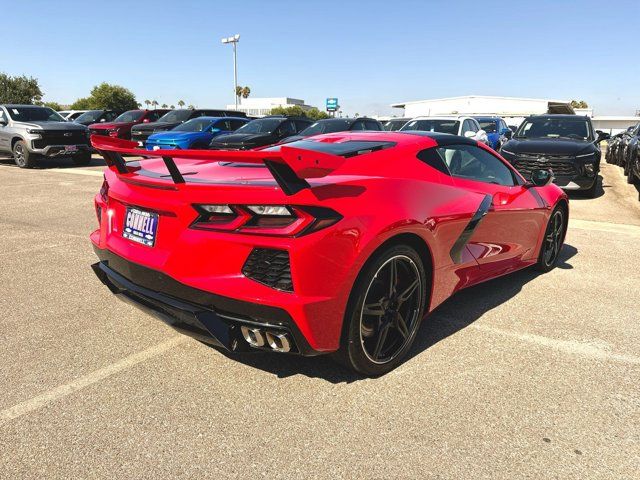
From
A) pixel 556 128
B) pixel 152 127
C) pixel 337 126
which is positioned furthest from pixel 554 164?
pixel 152 127

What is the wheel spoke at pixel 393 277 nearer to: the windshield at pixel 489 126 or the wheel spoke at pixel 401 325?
the wheel spoke at pixel 401 325

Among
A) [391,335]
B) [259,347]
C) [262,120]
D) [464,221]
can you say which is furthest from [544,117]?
[259,347]

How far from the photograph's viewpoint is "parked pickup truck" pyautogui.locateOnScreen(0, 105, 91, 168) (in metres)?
13.5

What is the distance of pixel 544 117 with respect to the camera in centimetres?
1163

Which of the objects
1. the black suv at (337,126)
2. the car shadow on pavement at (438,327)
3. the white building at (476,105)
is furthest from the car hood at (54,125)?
the white building at (476,105)

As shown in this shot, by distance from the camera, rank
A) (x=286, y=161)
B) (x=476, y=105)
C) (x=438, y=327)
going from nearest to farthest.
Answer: (x=286, y=161) < (x=438, y=327) < (x=476, y=105)

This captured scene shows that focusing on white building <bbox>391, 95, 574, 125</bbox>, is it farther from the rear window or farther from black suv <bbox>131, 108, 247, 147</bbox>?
the rear window

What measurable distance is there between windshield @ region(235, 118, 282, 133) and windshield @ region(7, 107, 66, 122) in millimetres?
5531

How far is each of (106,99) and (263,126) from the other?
61.3 metres

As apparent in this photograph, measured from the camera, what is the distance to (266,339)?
2.42 metres

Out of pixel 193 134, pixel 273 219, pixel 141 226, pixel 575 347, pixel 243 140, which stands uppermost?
pixel 193 134

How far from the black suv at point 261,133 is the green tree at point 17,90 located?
51605 mm

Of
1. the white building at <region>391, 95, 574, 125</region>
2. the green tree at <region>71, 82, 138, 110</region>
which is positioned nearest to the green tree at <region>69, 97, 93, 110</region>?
the green tree at <region>71, 82, 138, 110</region>

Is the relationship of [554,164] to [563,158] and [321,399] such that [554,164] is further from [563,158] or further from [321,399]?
[321,399]
